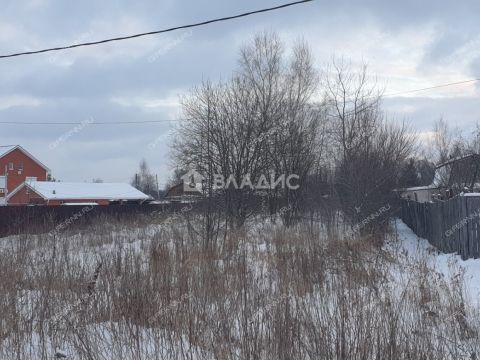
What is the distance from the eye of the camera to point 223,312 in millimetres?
4062

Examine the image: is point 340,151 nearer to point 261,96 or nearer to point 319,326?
point 261,96

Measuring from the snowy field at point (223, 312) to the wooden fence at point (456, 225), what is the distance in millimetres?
5837

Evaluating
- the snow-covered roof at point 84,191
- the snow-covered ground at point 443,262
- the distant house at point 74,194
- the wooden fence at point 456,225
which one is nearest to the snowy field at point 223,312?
the snow-covered ground at point 443,262

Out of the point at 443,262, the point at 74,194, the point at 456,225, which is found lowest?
the point at 443,262

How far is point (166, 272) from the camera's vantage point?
16.8 feet

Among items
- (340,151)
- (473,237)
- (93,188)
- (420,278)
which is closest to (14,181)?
(93,188)

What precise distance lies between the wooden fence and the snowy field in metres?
5.84

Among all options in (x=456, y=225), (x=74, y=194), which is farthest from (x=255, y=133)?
(x=74, y=194)

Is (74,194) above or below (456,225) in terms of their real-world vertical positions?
above

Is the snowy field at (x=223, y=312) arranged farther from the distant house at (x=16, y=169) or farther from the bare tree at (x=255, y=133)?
the distant house at (x=16, y=169)

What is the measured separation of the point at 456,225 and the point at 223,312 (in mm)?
9561

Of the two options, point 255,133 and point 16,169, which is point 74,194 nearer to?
point 16,169

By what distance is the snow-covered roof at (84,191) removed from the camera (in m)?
45.6

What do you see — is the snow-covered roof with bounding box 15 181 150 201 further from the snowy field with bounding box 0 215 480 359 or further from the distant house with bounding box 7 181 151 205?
the snowy field with bounding box 0 215 480 359
